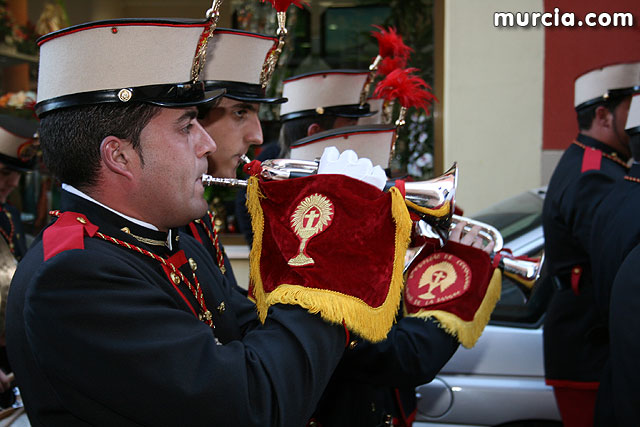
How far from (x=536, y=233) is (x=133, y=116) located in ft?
7.94

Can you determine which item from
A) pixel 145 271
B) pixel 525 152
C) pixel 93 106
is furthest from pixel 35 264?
pixel 525 152

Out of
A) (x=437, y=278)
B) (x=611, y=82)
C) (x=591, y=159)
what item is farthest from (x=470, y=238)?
(x=611, y=82)

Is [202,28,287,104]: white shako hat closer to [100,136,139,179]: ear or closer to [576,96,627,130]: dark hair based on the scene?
[100,136,139,179]: ear

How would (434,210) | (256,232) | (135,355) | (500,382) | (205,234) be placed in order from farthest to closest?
1. (500,382)
2. (205,234)
3. (434,210)
4. (256,232)
5. (135,355)

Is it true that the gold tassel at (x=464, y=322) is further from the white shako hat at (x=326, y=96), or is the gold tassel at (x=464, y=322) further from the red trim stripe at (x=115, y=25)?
the white shako hat at (x=326, y=96)

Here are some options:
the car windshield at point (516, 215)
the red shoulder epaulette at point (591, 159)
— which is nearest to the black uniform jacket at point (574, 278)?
the red shoulder epaulette at point (591, 159)

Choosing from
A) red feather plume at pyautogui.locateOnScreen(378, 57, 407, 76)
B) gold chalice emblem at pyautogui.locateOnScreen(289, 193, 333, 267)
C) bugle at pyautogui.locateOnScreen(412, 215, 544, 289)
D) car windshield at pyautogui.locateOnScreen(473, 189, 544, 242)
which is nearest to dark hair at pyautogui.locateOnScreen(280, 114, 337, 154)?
red feather plume at pyautogui.locateOnScreen(378, 57, 407, 76)

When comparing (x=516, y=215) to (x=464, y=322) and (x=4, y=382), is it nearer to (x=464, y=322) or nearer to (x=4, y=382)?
(x=464, y=322)

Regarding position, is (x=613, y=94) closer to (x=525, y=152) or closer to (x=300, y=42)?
(x=525, y=152)

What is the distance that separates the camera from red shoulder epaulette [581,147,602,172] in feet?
10.1

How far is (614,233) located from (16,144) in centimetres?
301

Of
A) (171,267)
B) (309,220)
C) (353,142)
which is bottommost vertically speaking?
(171,267)

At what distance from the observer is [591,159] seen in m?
3.12

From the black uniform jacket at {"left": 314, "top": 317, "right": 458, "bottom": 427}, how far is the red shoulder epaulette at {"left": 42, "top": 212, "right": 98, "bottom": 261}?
0.83 m
